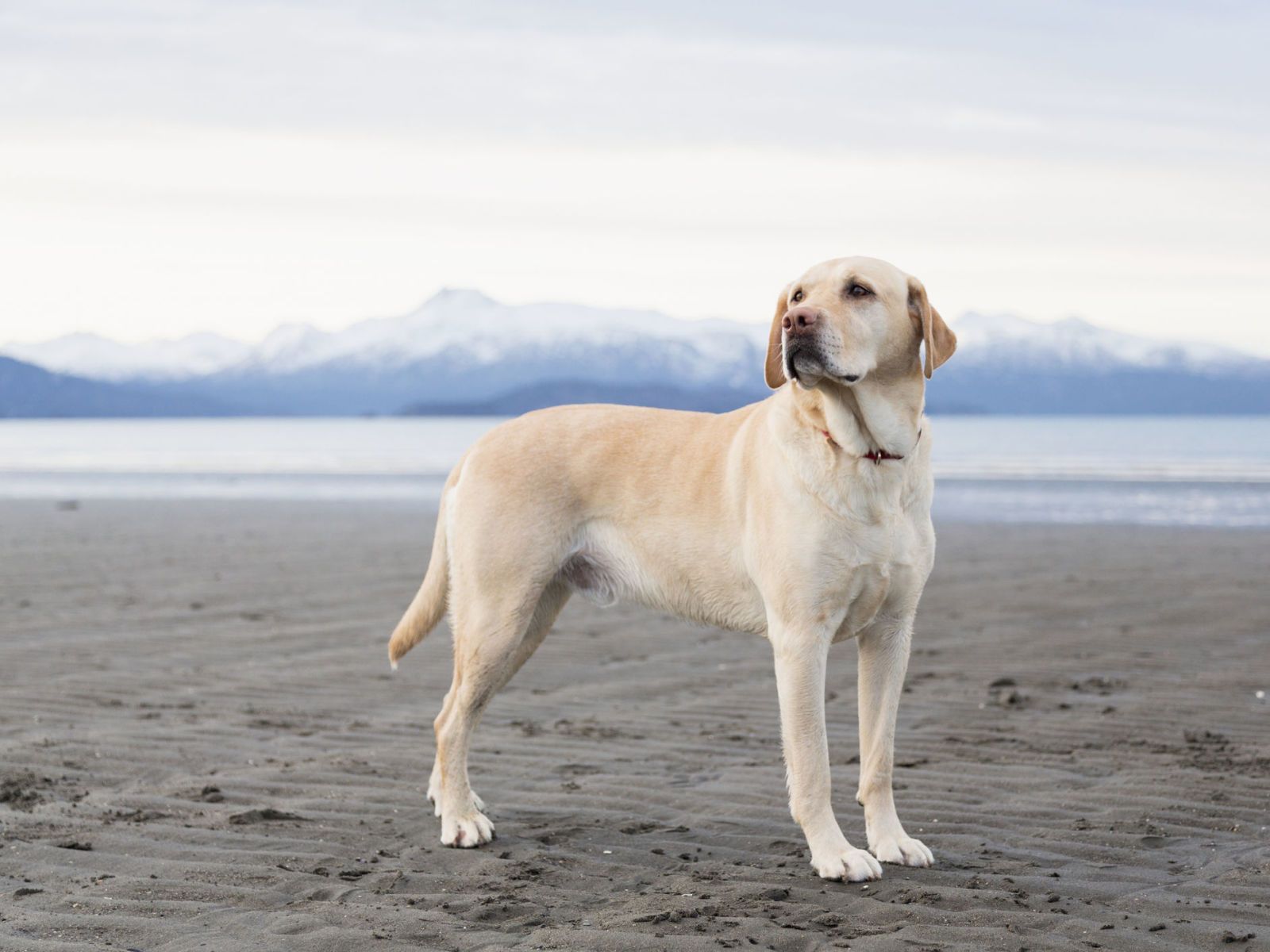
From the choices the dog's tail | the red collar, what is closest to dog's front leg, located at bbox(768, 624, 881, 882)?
the red collar

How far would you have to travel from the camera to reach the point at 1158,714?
22.6 ft

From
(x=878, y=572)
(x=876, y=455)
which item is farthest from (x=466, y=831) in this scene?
(x=876, y=455)

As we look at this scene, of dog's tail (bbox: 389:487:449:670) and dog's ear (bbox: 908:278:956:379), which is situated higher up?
dog's ear (bbox: 908:278:956:379)

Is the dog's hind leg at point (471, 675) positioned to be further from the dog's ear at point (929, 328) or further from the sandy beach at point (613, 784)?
the dog's ear at point (929, 328)

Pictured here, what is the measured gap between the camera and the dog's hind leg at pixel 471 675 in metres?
5.04

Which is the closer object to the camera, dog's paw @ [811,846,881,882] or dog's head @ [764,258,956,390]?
dog's head @ [764,258,956,390]

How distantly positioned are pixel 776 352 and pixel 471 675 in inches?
72.5

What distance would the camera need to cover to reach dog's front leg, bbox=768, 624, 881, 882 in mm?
4473

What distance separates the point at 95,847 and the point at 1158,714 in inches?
212

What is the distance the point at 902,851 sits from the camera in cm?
461

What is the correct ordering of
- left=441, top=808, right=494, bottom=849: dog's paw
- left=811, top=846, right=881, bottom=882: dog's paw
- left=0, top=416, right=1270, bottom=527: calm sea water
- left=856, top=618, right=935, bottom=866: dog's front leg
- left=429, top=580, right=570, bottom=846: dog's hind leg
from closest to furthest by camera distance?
left=811, top=846, right=881, bottom=882: dog's paw → left=856, top=618, right=935, bottom=866: dog's front leg → left=441, top=808, right=494, bottom=849: dog's paw → left=429, top=580, right=570, bottom=846: dog's hind leg → left=0, top=416, right=1270, bottom=527: calm sea water

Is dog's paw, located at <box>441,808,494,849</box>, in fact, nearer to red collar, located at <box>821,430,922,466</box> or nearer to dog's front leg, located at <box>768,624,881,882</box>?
dog's front leg, located at <box>768,624,881,882</box>

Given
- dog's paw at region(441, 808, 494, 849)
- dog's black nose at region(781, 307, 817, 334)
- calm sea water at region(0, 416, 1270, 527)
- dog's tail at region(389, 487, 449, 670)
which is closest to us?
dog's black nose at region(781, 307, 817, 334)

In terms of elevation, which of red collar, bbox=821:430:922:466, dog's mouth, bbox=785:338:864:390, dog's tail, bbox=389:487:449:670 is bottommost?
dog's tail, bbox=389:487:449:670
